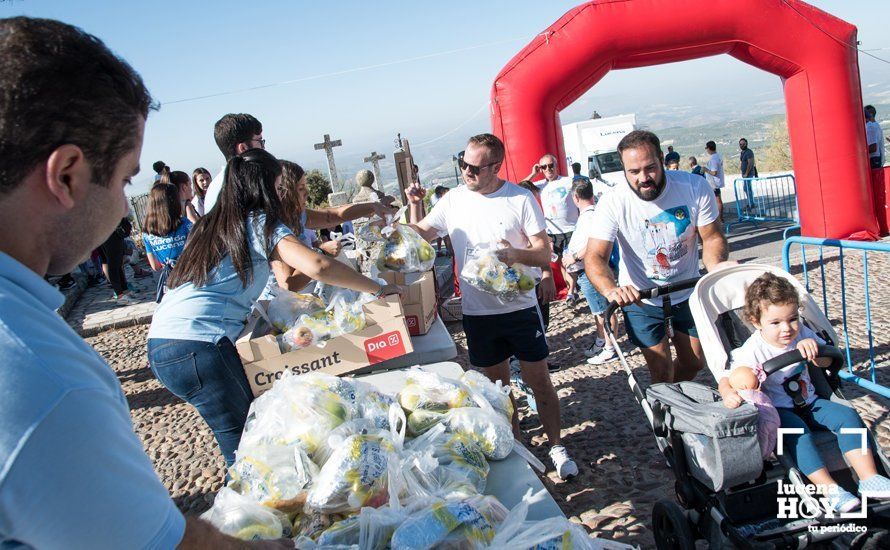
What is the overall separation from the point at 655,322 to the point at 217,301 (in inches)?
100

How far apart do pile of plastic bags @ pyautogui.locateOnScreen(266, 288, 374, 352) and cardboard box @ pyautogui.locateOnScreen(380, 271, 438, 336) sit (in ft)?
1.58

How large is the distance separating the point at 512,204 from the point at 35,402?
3.21m

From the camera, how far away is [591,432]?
435cm

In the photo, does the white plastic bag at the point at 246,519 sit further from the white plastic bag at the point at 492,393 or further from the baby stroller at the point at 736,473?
the baby stroller at the point at 736,473

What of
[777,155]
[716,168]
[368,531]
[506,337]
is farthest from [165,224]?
[777,155]

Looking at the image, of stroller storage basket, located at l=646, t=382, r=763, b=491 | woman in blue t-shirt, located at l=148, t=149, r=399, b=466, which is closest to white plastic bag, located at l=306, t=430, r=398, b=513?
woman in blue t-shirt, located at l=148, t=149, r=399, b=466

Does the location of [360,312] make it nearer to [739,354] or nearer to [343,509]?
[343,509]

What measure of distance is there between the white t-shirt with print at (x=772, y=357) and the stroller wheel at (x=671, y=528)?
0.69m

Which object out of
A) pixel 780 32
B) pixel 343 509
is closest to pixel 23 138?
pixel 343 509

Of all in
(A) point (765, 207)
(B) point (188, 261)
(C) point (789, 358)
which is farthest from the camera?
(A) point (765, 207)

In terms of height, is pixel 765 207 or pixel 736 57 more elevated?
pixel 736 57

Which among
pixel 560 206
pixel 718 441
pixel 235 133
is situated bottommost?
pixel 718 441

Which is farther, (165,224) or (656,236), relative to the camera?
(165,224)

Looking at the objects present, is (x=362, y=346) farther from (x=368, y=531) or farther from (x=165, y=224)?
(x=165, y=224)
